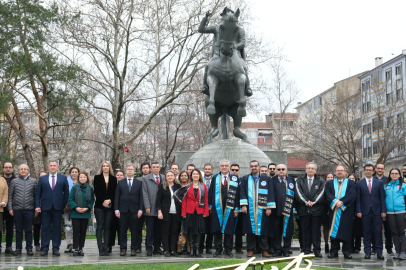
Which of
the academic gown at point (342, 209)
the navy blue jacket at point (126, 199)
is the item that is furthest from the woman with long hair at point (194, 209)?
the academic gown at point (342, 209)

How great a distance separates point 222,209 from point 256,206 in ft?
2.05

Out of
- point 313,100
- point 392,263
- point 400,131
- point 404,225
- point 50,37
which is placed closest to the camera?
point 392,263

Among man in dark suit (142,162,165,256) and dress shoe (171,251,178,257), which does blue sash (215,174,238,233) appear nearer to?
dress shoe (171,251,178,257)

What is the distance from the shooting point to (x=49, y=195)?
31.8 feet

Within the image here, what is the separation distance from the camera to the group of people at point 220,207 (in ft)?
30.2

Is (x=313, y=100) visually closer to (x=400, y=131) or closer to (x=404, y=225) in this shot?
(x=400, y=131)

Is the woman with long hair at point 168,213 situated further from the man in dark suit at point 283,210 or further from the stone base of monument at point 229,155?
the stone base of monument at point 229,155

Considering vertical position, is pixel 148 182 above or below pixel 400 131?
below

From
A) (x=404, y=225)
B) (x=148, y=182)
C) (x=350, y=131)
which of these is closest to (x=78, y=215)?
(x=148, y=182)

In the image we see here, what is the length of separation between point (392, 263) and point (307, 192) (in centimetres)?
185

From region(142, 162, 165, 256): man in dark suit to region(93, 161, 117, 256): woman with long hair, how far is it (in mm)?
611

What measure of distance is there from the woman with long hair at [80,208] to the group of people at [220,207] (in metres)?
0.02

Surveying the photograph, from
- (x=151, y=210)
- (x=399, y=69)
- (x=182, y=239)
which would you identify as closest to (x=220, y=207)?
(x=182, y=239)

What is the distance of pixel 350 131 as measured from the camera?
31750mm
